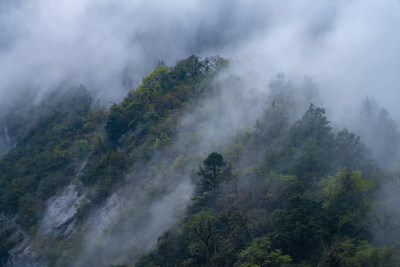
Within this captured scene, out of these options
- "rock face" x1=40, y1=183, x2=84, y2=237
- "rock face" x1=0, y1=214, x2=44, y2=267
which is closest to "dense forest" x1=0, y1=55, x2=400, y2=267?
"rock face" x1=0, y1=214, x2=44, y2=267

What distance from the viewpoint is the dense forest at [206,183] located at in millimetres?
29141

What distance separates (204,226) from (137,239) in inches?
501

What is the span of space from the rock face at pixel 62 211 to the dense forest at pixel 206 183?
415mm

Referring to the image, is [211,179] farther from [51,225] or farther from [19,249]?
[19,249]

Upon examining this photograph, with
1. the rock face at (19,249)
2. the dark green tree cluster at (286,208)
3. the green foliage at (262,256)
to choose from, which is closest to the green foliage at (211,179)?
the dark green tree cluster at (286,208)

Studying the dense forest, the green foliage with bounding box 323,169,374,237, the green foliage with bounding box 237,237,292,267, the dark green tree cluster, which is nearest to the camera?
the green foliage with bounding box 237,237,292,267

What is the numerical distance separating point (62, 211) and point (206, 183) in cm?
3207

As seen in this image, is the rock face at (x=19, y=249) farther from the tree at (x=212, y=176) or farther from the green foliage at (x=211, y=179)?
the tree at (x=212, y=176)

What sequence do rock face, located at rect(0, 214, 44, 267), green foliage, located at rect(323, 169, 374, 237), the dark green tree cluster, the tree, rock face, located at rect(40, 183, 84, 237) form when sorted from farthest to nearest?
rock face, located at rect(40, 183, 84, 237), rock face, located at rect(0, 214, 44, 267), the tree, green foliage, located at rect(323, 169, 374, 237), the dark green tree cluster

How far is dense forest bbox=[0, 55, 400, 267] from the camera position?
95.6 feet

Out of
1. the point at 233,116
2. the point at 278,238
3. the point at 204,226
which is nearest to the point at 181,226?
the point at 204,226

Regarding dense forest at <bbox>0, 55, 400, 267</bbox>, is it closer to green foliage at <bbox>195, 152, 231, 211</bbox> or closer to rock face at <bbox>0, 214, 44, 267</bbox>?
green foliage at <bbox>195, 152, 231, 211</bbox>

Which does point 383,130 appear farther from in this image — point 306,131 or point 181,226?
point 181,226

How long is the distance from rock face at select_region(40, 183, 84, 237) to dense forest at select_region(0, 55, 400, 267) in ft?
1.36
